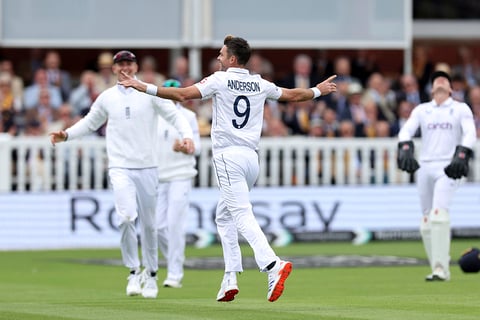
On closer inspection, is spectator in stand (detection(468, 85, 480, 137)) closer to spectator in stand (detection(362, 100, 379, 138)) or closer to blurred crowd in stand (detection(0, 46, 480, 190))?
blurred crowd in stand (detection(0, 46, 480, 190))

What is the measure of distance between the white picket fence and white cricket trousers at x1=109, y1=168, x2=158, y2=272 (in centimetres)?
860

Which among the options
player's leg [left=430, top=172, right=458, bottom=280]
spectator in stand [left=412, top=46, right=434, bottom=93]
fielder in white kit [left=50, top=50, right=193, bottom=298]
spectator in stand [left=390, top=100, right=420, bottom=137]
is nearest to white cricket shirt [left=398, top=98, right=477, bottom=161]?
player's leg [left=430, top=172, right=458, bottom=280]

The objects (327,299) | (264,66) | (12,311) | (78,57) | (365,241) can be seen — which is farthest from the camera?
(78,57)

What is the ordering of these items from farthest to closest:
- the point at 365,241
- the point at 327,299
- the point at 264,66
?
the point at 264,66
the point at 365,241
the point at 327,299

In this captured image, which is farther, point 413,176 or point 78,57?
point 78,57

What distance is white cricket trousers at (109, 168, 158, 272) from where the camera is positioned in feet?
48.4

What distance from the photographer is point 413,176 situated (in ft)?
81.4

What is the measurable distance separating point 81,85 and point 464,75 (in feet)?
27.7

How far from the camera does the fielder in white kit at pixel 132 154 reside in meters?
14.8

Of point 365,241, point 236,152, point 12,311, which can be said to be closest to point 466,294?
point 236,152

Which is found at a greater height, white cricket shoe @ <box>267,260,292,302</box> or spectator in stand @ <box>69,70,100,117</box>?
spectator in stand @ <box>69,70,100,117</box>

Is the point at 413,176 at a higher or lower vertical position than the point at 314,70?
lower

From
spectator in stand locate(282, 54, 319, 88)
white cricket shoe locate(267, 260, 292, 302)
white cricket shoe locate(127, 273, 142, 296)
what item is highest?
spectator in stand locate(282, 54, 319, 88)

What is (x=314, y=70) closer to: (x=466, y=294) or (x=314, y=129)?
(x=314, y=129)
